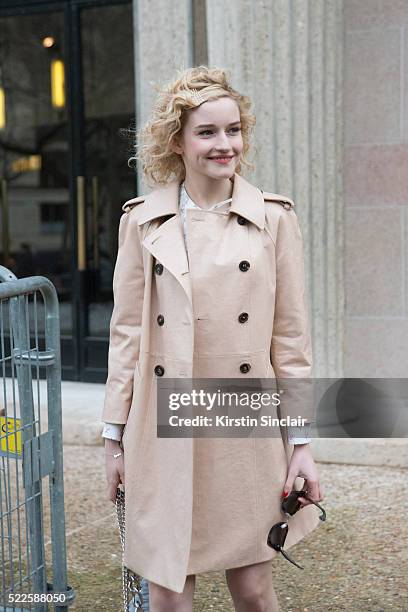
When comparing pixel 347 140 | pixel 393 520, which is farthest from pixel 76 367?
pixel 393 520

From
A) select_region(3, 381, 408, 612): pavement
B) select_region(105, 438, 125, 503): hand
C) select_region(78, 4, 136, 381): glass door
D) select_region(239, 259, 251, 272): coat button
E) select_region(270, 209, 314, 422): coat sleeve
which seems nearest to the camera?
select_region(239, 259, 251, 272): coat button

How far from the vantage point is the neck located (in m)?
3.09

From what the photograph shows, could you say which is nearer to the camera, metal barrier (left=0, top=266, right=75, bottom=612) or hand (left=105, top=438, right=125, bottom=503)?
hand (left=105, top=438, right=125, bottom=503)

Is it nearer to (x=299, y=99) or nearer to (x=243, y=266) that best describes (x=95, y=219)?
(x=299, y=99)

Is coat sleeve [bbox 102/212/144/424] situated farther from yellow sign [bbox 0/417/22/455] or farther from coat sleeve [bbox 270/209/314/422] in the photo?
yellow sign [bbox 0/417/22/455]

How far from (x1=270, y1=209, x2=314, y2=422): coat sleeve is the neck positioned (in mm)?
197

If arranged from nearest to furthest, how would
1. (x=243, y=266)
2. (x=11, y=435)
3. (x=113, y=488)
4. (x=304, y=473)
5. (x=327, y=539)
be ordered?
(x=243, y=266) < (x=304, y=473) < (x=113, y=488) < (x=11, y=435) < (x=327, y=539)

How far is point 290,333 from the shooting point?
3.09 m

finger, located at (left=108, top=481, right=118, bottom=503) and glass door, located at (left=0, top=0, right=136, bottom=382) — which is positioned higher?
glass door, located at (left=0, top=0, right=136, bottom=382)

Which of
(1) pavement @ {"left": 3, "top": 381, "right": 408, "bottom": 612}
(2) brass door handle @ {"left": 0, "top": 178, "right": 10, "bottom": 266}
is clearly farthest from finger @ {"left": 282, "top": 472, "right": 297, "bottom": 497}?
(2) brass door handle @ {"left": 0, "top": 178, "right": 10, "bottom": 266}

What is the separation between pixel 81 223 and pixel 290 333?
5.44m

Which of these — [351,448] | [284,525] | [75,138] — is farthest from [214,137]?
[75,138]

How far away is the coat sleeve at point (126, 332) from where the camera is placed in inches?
123

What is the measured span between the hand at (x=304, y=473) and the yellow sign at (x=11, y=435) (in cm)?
107
